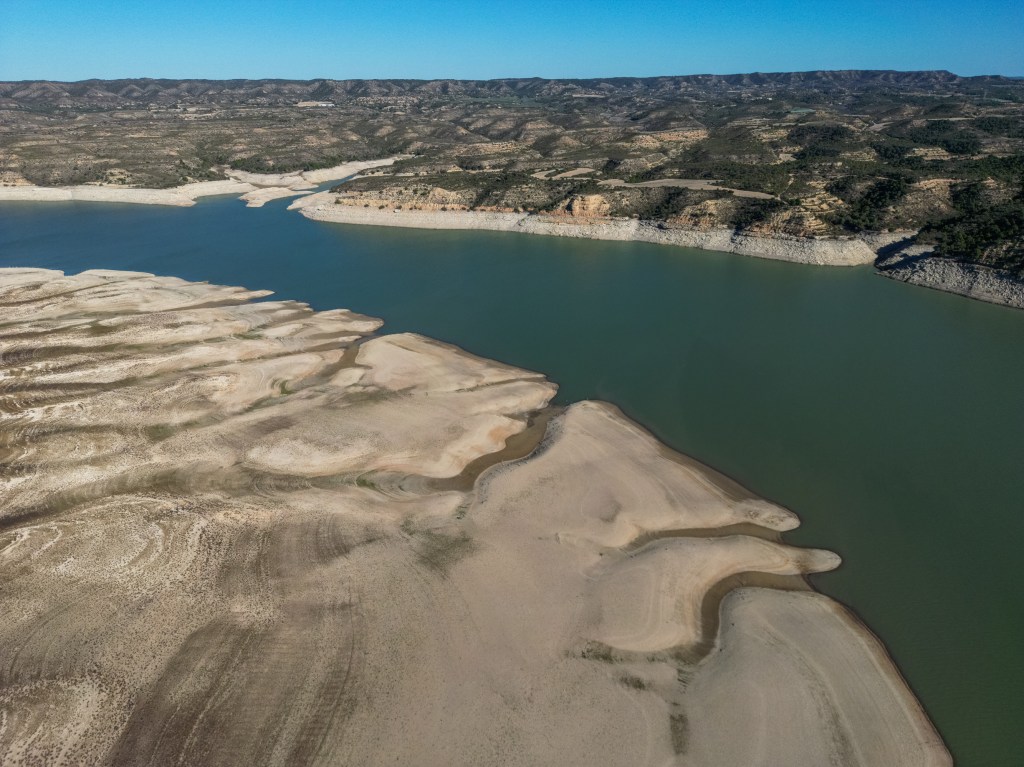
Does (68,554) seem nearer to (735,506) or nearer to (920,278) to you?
(735,506)

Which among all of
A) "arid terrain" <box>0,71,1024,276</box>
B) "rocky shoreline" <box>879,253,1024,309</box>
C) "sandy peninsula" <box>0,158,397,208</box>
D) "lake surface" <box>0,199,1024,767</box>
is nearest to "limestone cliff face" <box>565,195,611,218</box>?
"arid terrain" <box>0,71,1024,276</box>

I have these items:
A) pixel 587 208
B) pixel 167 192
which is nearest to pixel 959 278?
pixel 587 208

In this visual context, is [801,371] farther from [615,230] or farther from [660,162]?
[660,162]

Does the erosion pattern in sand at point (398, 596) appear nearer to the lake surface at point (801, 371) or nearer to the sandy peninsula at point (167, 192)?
the lake surface at point (801, 371)

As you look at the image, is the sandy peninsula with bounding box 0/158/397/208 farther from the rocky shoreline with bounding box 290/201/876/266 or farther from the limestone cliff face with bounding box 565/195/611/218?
the limestone cliff face with bounding box 565/195/611/218

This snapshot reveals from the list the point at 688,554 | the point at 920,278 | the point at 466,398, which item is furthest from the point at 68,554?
the point at 920,278

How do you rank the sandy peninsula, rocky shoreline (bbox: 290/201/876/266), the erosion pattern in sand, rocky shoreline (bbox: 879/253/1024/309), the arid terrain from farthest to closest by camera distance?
the sandy peninsula → the arid terrain → rocky shoreline (bbox: 290/201/876/266) → rocky shoreline (bbox: 879/253/1024/309) → the erosion pattern in sand

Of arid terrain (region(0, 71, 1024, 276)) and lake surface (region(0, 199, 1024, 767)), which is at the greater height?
arid terrain (region(0, 71, 1024, 276))
